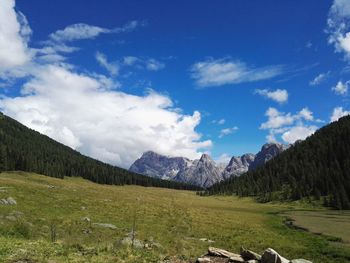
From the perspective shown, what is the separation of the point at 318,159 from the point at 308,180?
35.3m

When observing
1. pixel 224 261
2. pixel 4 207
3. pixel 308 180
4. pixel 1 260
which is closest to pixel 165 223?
pixel 4 207

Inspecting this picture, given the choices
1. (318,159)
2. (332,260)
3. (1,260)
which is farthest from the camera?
(318,159)

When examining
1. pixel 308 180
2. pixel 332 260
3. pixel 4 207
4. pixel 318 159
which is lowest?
pixel 332 260

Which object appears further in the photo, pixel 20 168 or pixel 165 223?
pixel 20 168

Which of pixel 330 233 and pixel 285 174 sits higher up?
pixel 285 174

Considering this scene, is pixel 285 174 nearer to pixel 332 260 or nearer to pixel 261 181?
pixel 261 181

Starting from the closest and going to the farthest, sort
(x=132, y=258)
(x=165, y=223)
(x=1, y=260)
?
(x=1, y=260) → (x=132, y=258) → (x=165, y=223)

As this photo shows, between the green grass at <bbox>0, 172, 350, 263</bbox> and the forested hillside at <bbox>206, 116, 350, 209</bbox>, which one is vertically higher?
the forested hillside at <bbox>206, 116, 350, 209</bbox>

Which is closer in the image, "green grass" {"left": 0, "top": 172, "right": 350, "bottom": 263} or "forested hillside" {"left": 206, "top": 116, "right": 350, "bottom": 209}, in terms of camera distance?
"green grass" {"left": 0, "top": 172, "right": 350, "bottom": 263}

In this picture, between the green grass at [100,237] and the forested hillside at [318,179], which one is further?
the forested hillside at [318,179]

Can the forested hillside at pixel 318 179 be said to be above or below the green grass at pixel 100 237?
above

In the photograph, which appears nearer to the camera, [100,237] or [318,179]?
[100,237]

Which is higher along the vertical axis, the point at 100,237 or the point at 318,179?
the point at 318,179

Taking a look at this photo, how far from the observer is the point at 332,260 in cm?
3116
